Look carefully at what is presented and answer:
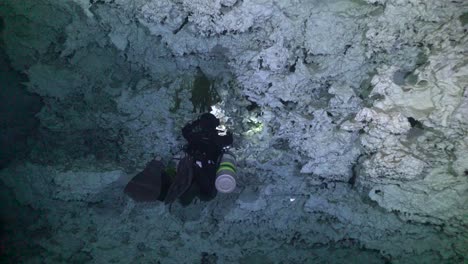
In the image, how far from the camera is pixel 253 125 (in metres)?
1.58

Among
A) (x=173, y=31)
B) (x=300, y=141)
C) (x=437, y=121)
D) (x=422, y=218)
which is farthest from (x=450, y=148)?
(x=173, y=31)

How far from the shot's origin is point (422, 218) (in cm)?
160

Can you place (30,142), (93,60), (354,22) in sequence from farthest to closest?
(30,142) → (93,60) → (354,22)

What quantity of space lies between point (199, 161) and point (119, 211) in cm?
55

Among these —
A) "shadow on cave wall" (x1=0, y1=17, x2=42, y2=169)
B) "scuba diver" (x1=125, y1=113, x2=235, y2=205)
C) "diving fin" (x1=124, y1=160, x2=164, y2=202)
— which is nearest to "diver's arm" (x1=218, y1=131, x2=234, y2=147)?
"scuba diver" (x1=125, y1=113, x2=235, y2=205)

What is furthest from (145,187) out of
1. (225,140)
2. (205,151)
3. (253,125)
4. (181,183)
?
(253,125)

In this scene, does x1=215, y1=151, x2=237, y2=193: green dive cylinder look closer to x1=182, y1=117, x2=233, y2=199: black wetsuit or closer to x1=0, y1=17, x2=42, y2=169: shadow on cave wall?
x1=182, y1=117, x2=233, y2=199: black wetsuit

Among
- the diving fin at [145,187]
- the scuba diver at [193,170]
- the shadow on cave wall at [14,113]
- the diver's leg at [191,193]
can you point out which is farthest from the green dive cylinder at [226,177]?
the shadow on cave wall at [14,113]

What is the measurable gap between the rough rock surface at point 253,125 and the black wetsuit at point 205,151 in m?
0.11

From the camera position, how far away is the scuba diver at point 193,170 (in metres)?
1.45

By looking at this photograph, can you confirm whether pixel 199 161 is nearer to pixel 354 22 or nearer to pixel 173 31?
pixel 173 31

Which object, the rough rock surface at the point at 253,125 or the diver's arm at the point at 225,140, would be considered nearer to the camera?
the rough rock surface at the point at 253,125

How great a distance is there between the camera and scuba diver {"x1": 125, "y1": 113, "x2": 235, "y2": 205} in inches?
57.2

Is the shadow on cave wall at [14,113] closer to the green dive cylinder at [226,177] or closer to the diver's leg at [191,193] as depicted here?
the diver's leg at [191,193]
